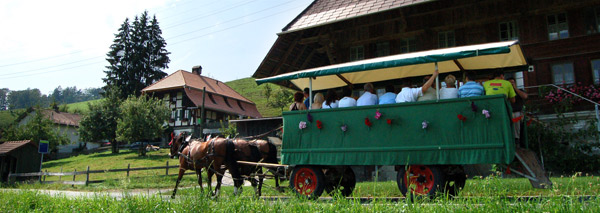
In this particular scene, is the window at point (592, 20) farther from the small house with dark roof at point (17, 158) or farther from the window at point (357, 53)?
the small house with dark roof at point (17, 158)

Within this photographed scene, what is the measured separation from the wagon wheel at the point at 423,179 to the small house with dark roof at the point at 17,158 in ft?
72.0

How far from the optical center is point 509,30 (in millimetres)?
16844

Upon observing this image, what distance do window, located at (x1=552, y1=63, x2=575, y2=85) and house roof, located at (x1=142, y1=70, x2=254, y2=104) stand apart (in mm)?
38891

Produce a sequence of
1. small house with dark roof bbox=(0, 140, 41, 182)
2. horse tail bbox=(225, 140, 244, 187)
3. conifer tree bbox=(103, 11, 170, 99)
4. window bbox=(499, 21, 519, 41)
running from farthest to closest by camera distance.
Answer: conifer tree bbox=(103, 11, 170, 99)
small house with dark roof bbox=(0, 140, 41, 182)
window bbox=(499, 21, 519, 41)
horse tail bbox=(225, 140, 244, 187)

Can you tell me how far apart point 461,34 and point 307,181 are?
1268 cm

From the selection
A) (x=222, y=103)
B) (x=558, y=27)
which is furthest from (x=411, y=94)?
(x=222, y=103)

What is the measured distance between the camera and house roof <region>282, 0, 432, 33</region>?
641 inches

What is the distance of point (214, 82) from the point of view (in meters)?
57.4

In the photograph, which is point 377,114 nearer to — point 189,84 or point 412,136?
point 412,136

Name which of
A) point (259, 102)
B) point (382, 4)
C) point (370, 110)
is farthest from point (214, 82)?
point (370, 110)

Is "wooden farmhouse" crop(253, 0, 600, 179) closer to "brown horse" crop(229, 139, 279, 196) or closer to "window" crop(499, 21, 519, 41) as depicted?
"window" crop(499, 21, 519, 41)

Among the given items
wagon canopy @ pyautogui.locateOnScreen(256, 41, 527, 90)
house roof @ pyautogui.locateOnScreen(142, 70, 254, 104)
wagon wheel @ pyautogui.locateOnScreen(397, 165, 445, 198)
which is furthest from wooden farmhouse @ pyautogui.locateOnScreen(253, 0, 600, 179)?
house roof @ pyautogui.locateOnScreen(142, 70, 254, 104)

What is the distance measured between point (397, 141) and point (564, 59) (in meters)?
12.9

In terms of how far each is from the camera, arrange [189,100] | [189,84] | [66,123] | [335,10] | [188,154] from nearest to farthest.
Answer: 1. [188,154]
2. [335,10]
3. [189,100]
4. [189,84]
5. [66,123]
